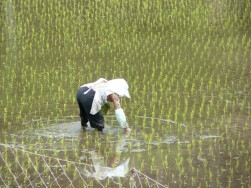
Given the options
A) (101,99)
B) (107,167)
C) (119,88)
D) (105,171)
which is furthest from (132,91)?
(105,171)

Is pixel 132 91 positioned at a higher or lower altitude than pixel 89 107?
lower

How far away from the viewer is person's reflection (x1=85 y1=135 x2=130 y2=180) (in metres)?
6.25

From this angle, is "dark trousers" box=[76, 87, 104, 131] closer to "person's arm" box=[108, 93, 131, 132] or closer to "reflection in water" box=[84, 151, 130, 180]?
"person's arm" box=[108, 93, 131, 132]

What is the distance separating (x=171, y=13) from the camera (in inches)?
560

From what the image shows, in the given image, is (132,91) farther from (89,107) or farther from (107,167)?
(107,167)

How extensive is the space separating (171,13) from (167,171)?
823 cm

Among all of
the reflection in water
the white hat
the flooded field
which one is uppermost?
the white hat

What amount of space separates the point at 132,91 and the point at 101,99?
7.23ft

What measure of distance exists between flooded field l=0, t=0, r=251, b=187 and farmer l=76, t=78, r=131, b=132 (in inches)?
6.8

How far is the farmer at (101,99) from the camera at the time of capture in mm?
7316

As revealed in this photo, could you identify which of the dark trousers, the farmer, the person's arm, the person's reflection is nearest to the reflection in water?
the person's reflection

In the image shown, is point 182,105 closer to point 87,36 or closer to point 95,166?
point 95,166

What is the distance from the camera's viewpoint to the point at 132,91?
31.7 feet

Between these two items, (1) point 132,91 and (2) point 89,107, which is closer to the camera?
(2) point 89,107
